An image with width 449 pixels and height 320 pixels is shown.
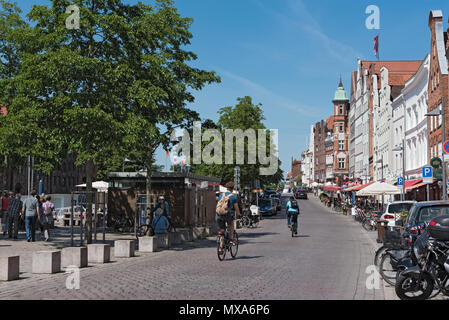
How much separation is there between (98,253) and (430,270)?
8414mm

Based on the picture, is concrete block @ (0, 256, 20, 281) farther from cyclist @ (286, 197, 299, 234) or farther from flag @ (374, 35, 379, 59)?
flag @ (374, 35, 379, 59)

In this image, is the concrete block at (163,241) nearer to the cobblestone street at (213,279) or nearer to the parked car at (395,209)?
the cobblestone street at (213,279)

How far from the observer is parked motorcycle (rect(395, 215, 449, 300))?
8852 millimetres

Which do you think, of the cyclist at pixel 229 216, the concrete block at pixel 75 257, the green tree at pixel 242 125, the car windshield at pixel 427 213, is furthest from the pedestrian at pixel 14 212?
the green tree at pixel 242 125

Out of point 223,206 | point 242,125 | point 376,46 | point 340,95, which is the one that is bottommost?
point 223,206

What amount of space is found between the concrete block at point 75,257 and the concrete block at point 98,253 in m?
0.85

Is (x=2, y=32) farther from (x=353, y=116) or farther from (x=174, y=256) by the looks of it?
(x=353, y=116)

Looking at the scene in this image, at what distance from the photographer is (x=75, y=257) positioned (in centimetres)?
1365

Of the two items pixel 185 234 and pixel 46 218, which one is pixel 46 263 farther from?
pixel 46 218

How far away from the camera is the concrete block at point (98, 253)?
14.6 meters

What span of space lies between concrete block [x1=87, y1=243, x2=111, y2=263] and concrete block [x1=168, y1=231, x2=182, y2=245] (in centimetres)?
518

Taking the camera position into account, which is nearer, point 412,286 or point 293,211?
point 412,286

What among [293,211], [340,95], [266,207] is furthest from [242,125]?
[340,95]

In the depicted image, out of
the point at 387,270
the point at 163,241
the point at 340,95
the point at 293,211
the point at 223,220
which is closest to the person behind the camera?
the point at 387,270
